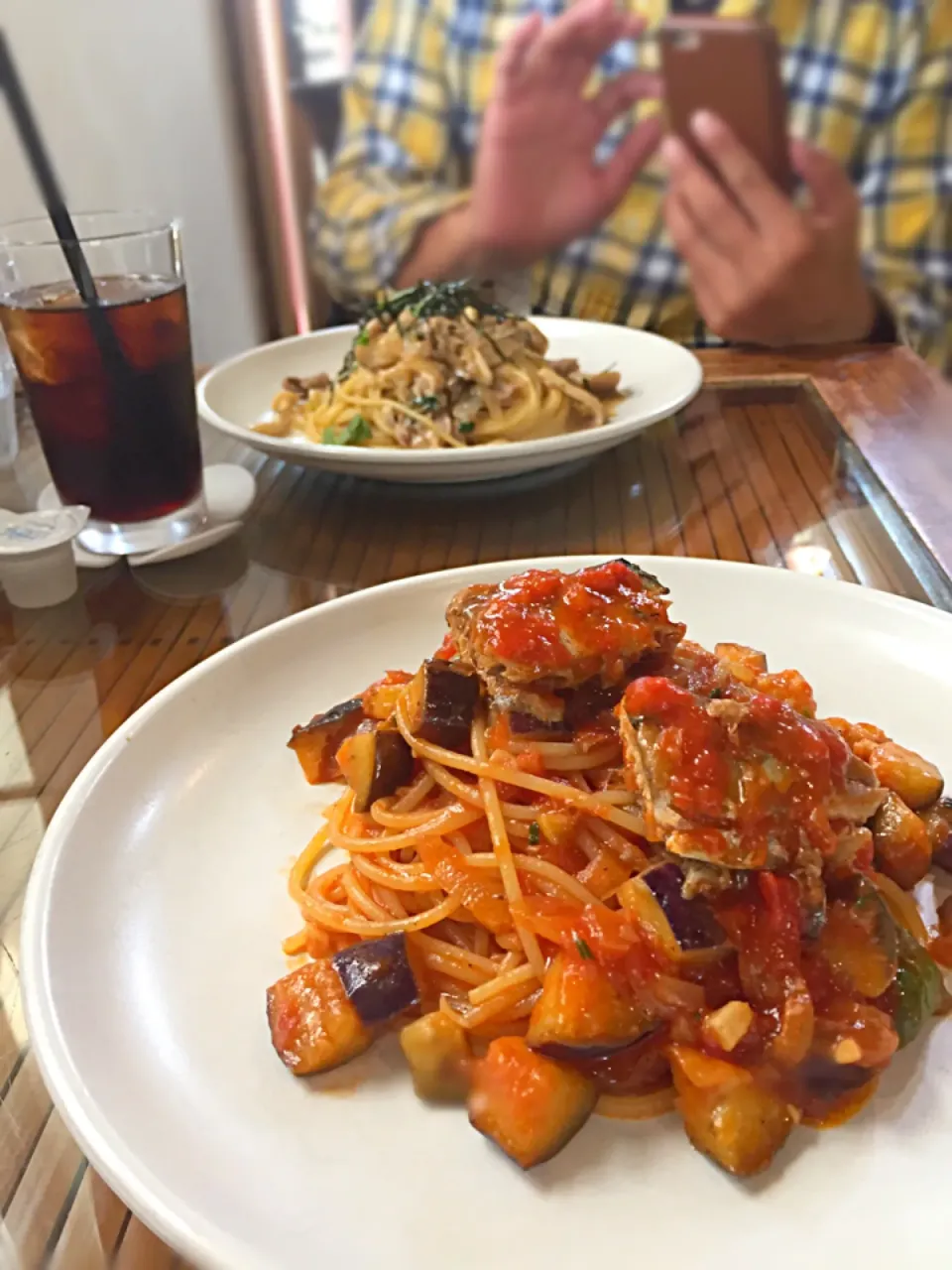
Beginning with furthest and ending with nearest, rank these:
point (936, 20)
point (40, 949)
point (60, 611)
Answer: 1. point (936, 20)
2. point (60, 611)
3. point (40, 949)

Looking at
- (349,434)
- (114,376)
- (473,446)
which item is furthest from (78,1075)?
(349,434)

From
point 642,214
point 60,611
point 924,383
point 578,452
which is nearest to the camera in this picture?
point 60,611

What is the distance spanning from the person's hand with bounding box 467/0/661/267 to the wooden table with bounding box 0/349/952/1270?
11.7 ft

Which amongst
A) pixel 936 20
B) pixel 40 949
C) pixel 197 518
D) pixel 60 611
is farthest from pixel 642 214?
pixel 40 949

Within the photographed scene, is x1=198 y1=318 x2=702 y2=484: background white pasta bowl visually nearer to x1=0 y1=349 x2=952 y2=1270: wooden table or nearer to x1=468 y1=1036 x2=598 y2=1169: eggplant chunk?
x1=0 y1=349 x2=952 y2=1270: wooden table

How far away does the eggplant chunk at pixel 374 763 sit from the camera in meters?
1.65

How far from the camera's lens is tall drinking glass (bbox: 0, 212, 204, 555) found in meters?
2.66

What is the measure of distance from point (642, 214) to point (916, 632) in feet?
18.8

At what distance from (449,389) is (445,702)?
6.96 feet

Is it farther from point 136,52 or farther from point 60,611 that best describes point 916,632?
point 136,52

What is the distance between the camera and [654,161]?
6.88m

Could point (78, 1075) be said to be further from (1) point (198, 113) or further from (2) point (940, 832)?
(1) point (198, 113)

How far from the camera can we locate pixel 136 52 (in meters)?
6.86

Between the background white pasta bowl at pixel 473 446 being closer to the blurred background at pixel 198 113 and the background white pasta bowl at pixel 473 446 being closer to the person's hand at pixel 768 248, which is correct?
the person's hand at pixel 768 248
